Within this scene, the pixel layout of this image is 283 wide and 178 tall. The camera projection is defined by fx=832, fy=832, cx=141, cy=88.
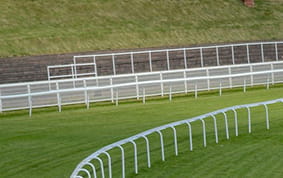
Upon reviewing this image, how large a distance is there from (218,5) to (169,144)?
35.2 meters

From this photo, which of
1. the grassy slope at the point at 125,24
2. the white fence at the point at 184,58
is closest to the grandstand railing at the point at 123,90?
the white fence at the point at 184,58

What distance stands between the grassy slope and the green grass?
50.8ft

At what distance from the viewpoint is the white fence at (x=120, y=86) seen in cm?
2577

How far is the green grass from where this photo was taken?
13.4 meters

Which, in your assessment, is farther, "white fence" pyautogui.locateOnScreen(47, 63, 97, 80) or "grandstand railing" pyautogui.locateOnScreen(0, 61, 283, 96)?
"white fence" pyautogui.locateOnScreen(47, 63, 97, 80)

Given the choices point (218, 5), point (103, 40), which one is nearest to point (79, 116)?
point (103, 40)

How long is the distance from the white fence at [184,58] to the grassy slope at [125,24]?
138 inches

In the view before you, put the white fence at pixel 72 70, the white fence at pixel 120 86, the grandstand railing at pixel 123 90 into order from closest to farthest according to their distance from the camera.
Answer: the grandstand railing at pixel 123 90 → the white fence at pixel 120 86 → the white fence at pixel 72 70

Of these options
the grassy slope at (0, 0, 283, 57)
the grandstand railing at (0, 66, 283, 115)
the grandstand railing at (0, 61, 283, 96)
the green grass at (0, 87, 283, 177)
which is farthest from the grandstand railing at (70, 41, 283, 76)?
the green grass at (0, 87, 283, 177)

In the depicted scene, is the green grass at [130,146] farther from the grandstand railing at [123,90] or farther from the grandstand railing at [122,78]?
the grandstand railing at [122,78]

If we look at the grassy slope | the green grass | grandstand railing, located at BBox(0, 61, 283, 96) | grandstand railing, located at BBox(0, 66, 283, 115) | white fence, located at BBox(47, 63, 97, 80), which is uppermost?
the grassy slope

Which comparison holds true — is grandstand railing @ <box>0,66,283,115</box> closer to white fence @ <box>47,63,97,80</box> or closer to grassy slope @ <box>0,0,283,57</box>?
white fence @ <box>47,63,97,80</box>

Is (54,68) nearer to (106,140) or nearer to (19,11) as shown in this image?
(19,11)

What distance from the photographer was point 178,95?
29406mm
